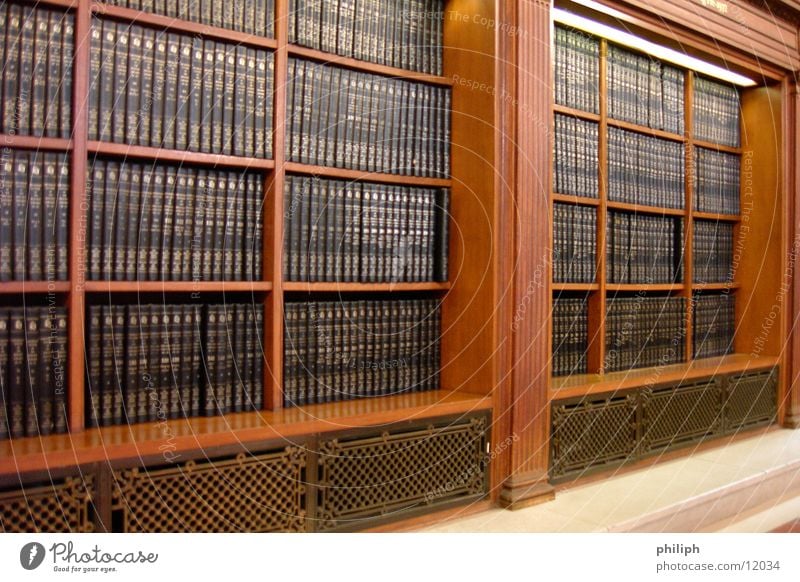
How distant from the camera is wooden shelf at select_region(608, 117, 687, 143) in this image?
286 cm

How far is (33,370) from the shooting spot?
159 centimetres

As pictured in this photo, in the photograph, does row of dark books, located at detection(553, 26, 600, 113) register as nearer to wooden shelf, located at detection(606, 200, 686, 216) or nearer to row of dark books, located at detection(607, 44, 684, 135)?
A: row of dark books, located at detection(607, 44, 684, 135)

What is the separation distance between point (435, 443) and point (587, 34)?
1.86 m

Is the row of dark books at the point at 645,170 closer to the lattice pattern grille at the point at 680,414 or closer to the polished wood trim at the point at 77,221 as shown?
the lattice pattern grille at the point at 680,414

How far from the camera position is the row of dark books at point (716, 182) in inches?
130

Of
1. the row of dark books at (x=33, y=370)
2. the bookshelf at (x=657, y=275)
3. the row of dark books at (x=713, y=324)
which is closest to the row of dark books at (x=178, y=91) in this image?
the row of dark books at (x=33, y=370)

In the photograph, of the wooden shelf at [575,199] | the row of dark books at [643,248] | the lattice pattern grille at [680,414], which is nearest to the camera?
the wooden shelf at [575,199]

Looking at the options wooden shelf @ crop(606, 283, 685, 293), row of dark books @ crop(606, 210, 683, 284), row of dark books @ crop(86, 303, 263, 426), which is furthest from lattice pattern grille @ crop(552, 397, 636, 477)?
row of dark books @ crop(86, 303, 263, 426)

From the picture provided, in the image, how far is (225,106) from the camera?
1.89 meters

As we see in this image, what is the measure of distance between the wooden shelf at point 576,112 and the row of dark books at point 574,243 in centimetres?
38

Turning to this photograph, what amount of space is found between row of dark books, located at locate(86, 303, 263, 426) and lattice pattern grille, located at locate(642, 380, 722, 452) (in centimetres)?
176

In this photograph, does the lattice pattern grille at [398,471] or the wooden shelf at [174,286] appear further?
the lattice pattern grille at [398,471]
